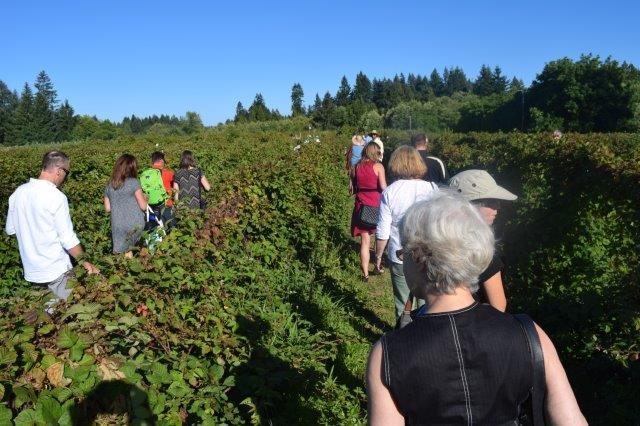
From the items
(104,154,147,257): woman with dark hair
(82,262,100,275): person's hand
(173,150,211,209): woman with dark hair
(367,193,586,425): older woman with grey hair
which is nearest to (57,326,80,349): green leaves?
(82,262,100,275): person's hand

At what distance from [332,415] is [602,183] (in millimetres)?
3505

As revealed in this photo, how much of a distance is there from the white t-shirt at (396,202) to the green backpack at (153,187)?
14.0 feet

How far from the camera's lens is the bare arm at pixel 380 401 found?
162 centimetres

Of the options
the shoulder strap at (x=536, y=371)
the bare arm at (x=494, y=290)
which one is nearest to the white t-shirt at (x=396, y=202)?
the bare arm at (x=494, y=290)

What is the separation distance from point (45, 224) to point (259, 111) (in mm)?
80993

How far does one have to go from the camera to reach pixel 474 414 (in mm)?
1614

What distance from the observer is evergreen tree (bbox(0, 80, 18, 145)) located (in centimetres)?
Result: 9138

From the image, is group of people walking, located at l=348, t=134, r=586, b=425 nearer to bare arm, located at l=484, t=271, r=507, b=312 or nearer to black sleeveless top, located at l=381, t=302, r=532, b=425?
black sleeveless top, located at l=381, t=302, r=532, b=425

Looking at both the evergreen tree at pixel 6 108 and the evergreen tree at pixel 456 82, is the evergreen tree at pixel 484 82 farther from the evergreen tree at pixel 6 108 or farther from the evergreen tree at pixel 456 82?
the evergreen tree at pixel 6 108

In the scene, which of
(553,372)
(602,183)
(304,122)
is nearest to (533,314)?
(602,183)

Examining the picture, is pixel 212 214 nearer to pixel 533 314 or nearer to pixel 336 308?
pixel 336 308

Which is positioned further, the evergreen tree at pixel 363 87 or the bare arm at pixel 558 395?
the evergreen tree at pixel 363 87

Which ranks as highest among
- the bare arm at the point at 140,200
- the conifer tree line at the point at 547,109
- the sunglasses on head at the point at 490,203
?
the conifer tree line at the point at 547,109

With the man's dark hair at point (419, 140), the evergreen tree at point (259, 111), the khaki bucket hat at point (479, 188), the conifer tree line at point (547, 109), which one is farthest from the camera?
the evergreen tree at point (259, 111)
